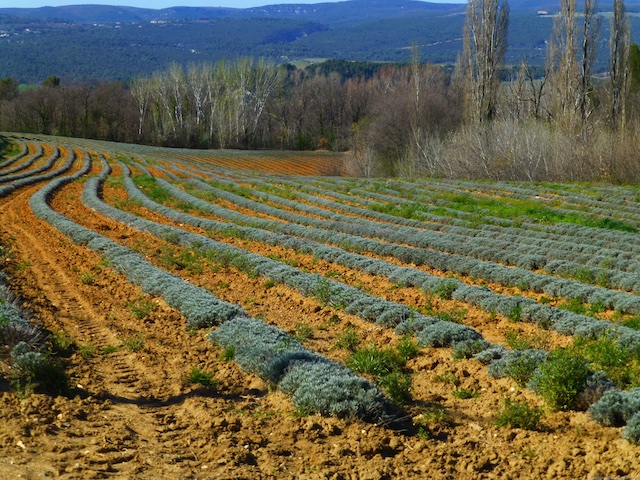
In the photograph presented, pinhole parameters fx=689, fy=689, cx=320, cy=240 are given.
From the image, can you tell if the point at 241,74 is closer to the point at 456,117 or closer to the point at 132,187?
the point at 456,117

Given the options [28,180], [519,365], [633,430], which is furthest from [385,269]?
[28,180]

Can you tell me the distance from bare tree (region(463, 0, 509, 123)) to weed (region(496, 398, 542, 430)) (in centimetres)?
3701

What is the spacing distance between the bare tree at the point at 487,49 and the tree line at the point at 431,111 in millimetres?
79

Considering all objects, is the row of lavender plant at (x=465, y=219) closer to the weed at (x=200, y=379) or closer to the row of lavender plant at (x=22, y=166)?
the weed at (x=200, y=379)

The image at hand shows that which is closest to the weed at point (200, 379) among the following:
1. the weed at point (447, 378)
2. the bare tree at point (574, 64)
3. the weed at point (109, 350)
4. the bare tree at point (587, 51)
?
the weed at point (109, 350)

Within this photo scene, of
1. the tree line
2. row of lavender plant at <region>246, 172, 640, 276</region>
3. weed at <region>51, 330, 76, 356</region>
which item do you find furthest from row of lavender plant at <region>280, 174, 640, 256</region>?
weed at <region>51, 330, 76, 356</region>

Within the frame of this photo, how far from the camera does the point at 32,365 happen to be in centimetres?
756

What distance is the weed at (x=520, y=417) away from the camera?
698cm

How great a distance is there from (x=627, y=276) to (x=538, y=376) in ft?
21.7

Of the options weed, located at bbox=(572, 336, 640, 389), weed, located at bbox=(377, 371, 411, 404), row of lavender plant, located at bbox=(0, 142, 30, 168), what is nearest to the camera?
weed, located at bbox=(377, 371, 411, 404)

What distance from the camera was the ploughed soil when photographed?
6137mm

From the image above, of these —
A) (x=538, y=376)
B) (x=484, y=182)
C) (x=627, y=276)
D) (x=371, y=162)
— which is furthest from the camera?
(x=371, y=162)

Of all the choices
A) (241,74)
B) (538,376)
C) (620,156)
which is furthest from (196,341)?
(241,74)

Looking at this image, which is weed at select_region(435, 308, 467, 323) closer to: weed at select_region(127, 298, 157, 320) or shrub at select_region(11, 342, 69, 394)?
weed at select_region(127, 298, 157, 320)
